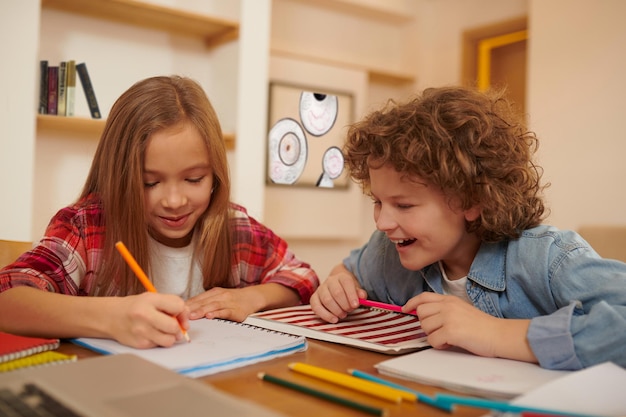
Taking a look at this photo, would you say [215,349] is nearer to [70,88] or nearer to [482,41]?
[70,88]

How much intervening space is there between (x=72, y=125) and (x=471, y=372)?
8.03ft

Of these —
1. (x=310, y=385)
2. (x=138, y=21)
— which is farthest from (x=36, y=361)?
(x=138, y=21)

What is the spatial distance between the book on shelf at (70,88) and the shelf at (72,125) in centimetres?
5

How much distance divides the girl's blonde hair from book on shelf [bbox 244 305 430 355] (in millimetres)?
268

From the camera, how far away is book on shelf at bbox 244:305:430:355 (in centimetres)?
82

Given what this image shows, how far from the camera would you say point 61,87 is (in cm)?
259

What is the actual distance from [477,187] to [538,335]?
0.32 meters

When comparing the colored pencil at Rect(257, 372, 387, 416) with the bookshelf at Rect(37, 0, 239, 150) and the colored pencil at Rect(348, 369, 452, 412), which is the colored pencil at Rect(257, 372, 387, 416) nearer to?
the colored pencil at Rect(348, 369, 452, 412)

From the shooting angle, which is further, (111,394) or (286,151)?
(286,151)

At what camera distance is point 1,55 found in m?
2.43

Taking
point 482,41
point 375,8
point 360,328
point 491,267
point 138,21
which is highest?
point 375,8

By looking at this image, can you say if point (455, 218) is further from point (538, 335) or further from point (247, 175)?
point (247, 175)

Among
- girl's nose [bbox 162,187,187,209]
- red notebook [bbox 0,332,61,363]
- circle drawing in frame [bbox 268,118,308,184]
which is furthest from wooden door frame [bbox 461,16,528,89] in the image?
red notebook [bbox 0,332,61,363]

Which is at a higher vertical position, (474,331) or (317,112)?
(317,112)
